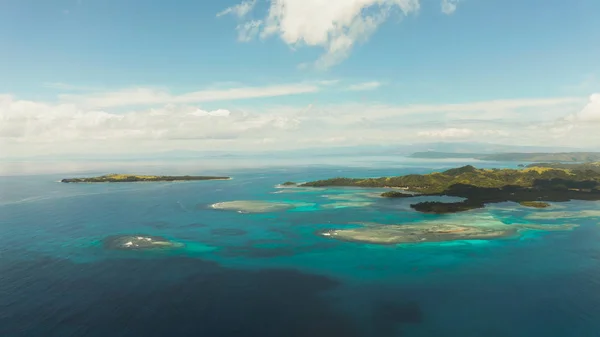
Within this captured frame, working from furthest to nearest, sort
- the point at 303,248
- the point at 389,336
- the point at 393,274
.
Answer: the point at 303,248 < the point at 393,274 < the point at 389,336

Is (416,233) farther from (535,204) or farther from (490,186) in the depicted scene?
(490,186)

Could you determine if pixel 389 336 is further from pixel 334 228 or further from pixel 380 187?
pixel 380 187

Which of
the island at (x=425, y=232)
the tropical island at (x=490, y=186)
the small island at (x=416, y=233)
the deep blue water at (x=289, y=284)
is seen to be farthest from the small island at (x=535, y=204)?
the small island at (x=416, y=233)

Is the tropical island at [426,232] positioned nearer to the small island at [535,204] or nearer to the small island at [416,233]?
the small island at [416,233]

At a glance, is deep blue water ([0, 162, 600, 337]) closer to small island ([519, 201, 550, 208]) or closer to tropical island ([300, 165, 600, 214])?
small island ([519, 201, 550, 208])

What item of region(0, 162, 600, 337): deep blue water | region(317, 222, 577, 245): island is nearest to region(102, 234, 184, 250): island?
region(0, 162, 600, 337): deep blue water

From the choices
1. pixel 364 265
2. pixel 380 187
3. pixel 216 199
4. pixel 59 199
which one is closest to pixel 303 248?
pixel 364 265
